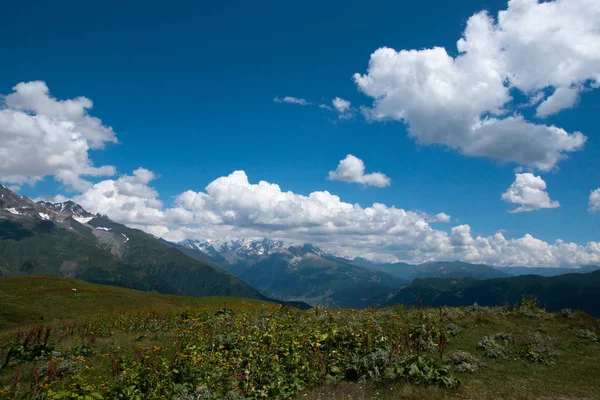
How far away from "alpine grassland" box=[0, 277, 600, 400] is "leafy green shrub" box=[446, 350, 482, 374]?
46 millimetres

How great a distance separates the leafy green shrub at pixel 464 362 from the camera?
14.9 meters

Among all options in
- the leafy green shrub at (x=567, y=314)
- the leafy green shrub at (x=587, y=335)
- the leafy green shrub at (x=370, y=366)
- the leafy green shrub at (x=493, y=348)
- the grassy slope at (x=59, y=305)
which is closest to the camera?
the leafy green shrub at (x=370, y=366)

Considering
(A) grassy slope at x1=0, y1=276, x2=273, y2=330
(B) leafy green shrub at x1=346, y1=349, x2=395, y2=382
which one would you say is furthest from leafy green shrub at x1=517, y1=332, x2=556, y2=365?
(A) grassy slope at x1=0, y1=276, x2=273, y2=330

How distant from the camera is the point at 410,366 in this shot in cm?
1314

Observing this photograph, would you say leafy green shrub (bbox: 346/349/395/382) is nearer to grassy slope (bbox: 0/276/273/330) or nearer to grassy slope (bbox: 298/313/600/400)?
grassy slope (bbox: 298/313/600/400)

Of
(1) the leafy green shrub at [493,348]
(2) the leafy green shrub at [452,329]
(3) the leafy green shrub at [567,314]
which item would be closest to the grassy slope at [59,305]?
(2) the leafy green shrub at [452,329]

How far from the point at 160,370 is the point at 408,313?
66.0 feet

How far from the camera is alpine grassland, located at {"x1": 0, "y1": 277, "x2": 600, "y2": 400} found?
39.7 feet

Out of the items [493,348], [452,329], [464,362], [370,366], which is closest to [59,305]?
[370,366]

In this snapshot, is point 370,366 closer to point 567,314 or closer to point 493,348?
point 493,348

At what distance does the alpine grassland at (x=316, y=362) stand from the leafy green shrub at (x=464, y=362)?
5 centimetres

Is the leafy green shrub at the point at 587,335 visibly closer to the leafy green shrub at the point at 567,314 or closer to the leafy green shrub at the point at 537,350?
the leafy green shrub at the point at 537,350

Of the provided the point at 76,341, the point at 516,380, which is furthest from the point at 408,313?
the point at 76,341

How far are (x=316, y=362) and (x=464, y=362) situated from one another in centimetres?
669
